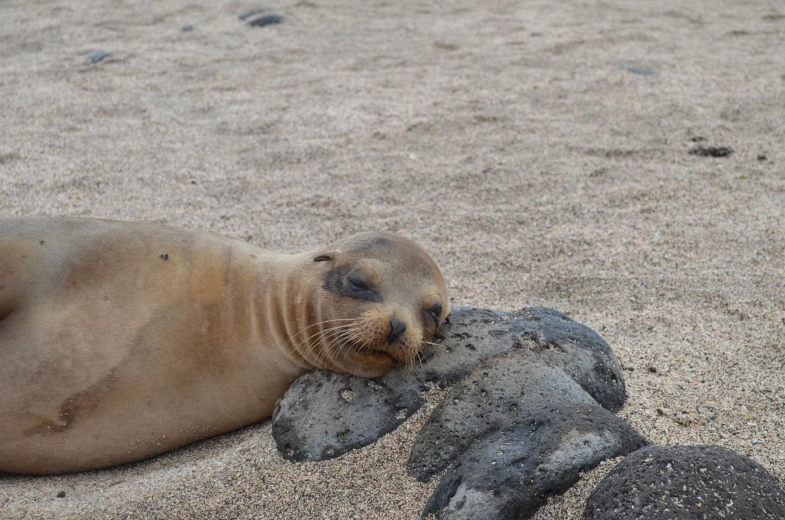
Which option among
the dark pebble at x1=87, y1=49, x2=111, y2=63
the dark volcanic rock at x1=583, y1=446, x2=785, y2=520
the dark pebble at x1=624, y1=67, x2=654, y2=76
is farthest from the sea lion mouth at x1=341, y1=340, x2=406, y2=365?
the dark pebble at x1=87, y1=49, x2=111, y2=63

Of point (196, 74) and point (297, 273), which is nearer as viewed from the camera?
point (297, 273)

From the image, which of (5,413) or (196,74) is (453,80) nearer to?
(196,74)

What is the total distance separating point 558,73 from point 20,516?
18.1 ft

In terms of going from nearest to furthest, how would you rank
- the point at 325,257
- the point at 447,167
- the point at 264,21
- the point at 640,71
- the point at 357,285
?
the point at 357,285 → the point at 325,257 → the point at 447,167 → the point at 640,71 → the point at 264,21

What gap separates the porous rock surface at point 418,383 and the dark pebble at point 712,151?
281 cm

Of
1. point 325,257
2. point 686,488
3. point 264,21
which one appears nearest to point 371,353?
point 325,257

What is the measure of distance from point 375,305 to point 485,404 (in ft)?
1.60

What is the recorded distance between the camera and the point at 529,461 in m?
2.26

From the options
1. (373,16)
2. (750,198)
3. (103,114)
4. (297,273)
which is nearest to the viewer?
(297,273)

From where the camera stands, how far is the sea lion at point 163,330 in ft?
8.82

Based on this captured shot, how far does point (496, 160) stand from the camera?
527cm

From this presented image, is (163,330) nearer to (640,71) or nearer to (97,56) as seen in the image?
(97,56)

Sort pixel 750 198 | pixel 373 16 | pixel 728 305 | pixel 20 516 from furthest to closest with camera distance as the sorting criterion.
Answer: pixel 373 16 → pixel 750 198 → pixel 728 305 → pixel 20 516

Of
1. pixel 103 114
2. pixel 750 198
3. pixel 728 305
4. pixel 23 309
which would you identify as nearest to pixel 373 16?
pixel 103 114
